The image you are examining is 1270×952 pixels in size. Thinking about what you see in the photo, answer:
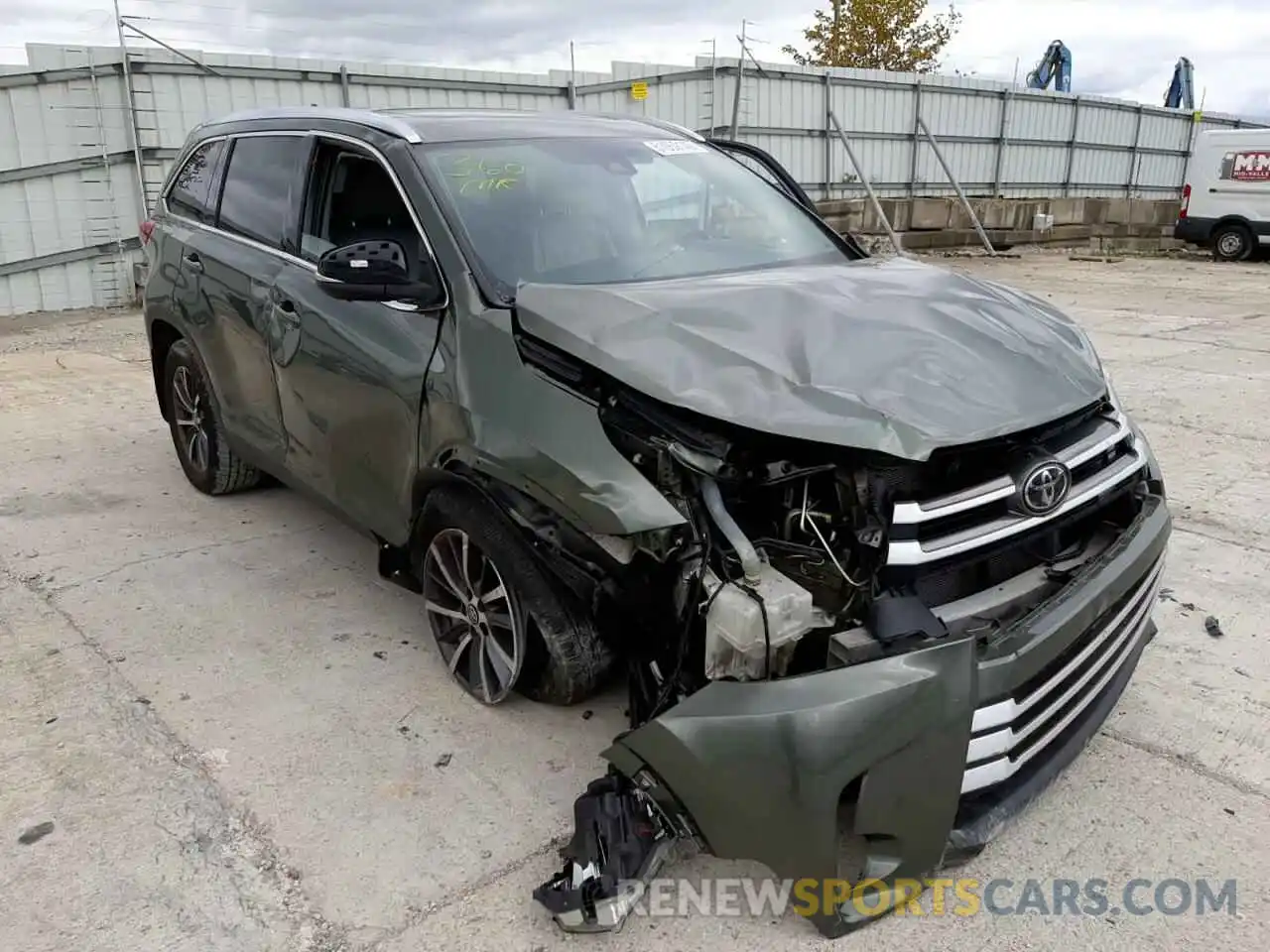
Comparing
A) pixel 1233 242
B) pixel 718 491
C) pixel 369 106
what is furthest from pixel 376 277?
pixel 1233 242

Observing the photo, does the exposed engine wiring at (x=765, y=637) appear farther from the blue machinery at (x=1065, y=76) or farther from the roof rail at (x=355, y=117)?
the blue machinery at (x=1065, y=76)

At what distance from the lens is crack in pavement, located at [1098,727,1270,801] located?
2.76 meters

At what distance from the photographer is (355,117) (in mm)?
3654

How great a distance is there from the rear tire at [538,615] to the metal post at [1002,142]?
2010cm

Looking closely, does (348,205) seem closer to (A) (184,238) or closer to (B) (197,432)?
(A) (184,238)

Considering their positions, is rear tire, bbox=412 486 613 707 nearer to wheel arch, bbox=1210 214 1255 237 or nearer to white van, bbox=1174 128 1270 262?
white van, bbox=1174 128 1270 262

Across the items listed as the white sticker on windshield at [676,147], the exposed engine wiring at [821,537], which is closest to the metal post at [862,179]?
the white sticker on windshield at [676,147]

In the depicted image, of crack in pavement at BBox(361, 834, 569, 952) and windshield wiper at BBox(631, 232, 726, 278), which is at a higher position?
windshield wiper at BBox(631, 232, 726, 278)

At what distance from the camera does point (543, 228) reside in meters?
3.25

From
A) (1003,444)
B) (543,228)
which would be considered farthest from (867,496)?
(543,228)

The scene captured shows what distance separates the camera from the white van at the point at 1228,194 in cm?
1681

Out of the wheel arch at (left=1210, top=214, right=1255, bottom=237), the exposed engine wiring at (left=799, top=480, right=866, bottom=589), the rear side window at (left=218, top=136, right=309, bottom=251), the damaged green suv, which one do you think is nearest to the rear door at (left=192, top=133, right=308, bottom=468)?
the rear side window at (left=218, top=136, right=309, bottom=251)

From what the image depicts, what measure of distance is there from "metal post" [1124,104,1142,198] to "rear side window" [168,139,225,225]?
24.3 metres

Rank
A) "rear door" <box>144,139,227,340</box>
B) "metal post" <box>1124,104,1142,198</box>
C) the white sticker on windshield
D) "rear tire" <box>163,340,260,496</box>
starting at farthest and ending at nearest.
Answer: "metal post" <box>1124,104,1142,198</box>
"rear tire" <box>163,340,260,496</box>
"rear door" <box>144,139,227,340</box>
the white sticker on windshield
